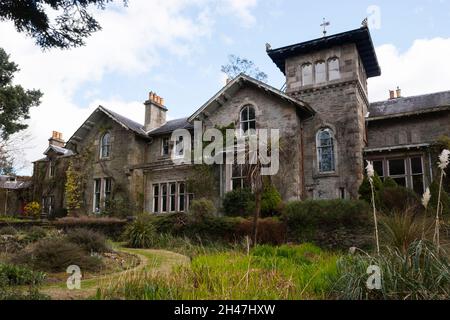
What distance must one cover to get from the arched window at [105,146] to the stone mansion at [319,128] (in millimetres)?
1655

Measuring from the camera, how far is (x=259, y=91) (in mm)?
21438

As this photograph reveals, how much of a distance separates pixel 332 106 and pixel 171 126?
11268mm

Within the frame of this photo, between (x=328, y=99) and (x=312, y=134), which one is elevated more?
(x=328, y=99)

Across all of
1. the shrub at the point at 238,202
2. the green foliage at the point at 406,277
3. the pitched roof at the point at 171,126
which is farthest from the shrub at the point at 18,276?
the pitched roof at the point at 171,126

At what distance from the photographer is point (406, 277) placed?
539cm

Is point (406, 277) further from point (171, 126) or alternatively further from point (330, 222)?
point (171, 126)

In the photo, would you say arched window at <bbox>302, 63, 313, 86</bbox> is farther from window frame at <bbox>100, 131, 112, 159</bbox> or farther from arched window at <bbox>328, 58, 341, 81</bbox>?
window frame at <bbox>100, 131, 112, 159</bbox>

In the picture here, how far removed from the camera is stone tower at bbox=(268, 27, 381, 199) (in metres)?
19.6

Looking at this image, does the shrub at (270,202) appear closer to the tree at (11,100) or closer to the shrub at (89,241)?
the shrub at (89,241)

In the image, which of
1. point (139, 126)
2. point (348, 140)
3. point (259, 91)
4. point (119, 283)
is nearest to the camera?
point (119, 283)
